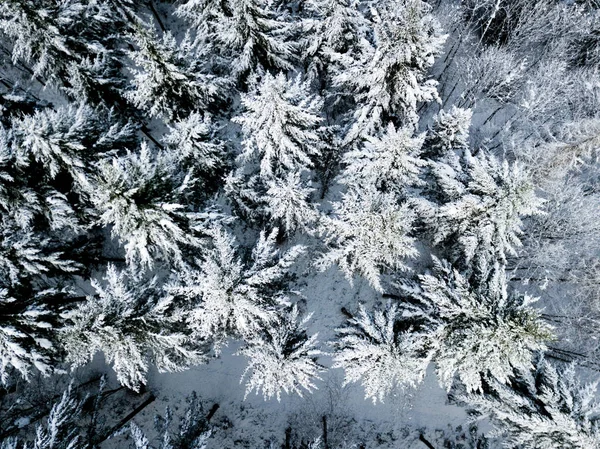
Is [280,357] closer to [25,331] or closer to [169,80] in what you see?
[25,331]

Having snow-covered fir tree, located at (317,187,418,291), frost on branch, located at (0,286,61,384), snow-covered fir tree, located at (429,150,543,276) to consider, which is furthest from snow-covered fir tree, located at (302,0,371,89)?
frost on branch, located at (0,286,61,384)

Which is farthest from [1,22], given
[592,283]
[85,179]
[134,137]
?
[592,283]

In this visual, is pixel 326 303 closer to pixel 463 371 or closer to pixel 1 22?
pixel 463 371

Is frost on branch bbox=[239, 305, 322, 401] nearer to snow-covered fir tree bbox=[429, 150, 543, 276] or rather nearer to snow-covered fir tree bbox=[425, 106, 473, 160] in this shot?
snow-covered fir tree bbox=[429, 150, 543, 276]

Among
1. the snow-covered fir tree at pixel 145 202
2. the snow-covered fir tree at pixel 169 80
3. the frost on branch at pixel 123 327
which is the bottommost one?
the frost on branch at pixel 123 327

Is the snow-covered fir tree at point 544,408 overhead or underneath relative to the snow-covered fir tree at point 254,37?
underneath

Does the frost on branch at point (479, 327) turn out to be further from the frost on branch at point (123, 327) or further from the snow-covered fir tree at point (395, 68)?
the frost on branch at point (123, 327)

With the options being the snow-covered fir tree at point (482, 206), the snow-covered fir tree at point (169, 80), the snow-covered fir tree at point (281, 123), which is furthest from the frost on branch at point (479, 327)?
the snow-covered fir tree at point (169, 80)
